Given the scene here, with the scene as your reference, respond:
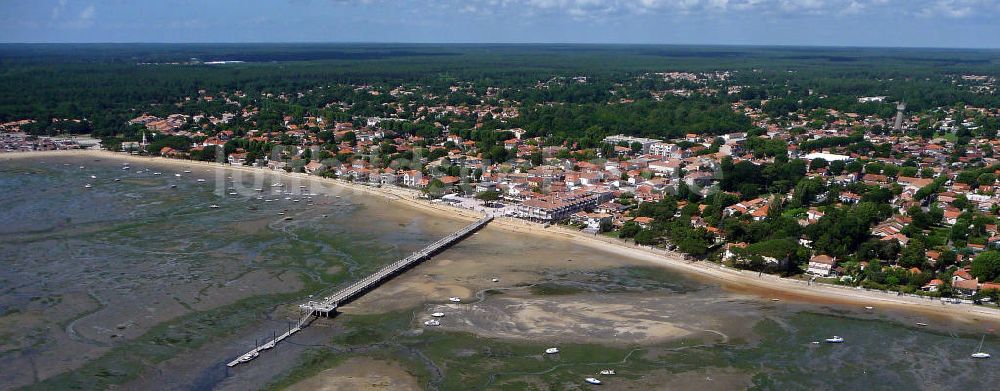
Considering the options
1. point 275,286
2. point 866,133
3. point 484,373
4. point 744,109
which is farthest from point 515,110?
point 484,373

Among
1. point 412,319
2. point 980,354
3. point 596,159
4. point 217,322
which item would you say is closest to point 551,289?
point 412,319

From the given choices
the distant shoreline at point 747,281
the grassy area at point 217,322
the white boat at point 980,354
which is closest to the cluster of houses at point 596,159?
the distant shoreline at point 747,281

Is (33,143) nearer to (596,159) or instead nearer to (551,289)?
(596,159)

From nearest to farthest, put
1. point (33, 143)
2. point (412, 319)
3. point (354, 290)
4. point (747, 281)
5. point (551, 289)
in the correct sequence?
1. point (412, 319)
2. point (354, 290)
3. point (551, 289)
4. point (747, 281)
5. point (33, 143)

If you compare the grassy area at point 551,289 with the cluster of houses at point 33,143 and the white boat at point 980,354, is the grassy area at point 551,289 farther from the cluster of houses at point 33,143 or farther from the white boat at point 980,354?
the cluster of houses at point 33,143

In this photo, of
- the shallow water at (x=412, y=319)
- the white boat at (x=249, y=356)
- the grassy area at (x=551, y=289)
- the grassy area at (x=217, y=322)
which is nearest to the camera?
the grassy area at (x=217, y=322)

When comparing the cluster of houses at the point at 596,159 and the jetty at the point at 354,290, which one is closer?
the jetty at the point at 354,290

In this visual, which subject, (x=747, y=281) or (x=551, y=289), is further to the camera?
(x=747, y=281)

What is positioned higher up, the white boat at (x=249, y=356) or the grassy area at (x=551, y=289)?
the white boat at (x=249, y=356)
